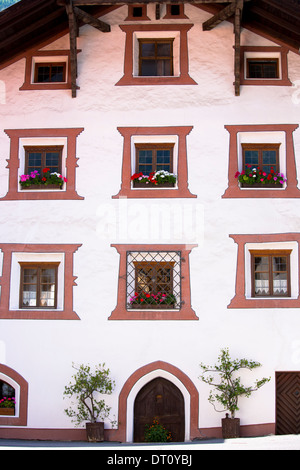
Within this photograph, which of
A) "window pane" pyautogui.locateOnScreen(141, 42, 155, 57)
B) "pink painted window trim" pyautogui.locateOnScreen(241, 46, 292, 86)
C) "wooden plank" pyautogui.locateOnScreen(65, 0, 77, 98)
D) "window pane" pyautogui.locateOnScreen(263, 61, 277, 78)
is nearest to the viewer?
"wooden plank" pyautogui.locateOnScreen(65, 0, 77, 98)

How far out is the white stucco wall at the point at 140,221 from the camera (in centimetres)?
1378

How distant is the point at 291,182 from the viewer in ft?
46.6

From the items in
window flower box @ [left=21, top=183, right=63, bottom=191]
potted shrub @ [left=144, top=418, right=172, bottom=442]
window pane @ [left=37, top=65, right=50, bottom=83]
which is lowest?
potted shrub @ [left=144, top=418, right=172, bottom=442]

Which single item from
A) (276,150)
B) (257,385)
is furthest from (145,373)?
(276,150)

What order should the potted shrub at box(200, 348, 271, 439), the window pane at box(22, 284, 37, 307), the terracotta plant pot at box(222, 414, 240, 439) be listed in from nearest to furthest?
the terracotta plant pot at box(222, 414, 240, 439)
the potted shrub at box(200, 348, 271, 439)
the window pane at box(22, 284, 37, 307)

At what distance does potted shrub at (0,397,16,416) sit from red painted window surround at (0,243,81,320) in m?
1.75

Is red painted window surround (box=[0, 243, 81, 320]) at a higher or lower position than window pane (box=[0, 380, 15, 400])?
higher

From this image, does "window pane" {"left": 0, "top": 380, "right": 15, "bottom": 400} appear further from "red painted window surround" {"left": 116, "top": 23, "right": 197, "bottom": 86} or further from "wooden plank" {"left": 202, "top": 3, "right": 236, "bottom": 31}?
"wooden plank" {"left": 202, "top": 3, "right": 236, "bottom": 31}

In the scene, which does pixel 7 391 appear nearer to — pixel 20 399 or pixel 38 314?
Answer: pixel 20 399

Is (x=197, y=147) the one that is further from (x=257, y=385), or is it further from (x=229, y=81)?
(x=257, y=385)

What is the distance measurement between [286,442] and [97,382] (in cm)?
395

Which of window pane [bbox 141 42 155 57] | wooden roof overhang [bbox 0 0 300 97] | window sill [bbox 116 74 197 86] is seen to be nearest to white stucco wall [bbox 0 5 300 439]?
window sill [bbox 116 74 197 86]

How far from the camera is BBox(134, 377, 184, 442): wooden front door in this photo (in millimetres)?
13797

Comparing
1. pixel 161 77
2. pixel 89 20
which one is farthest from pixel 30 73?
pixel 161 77
